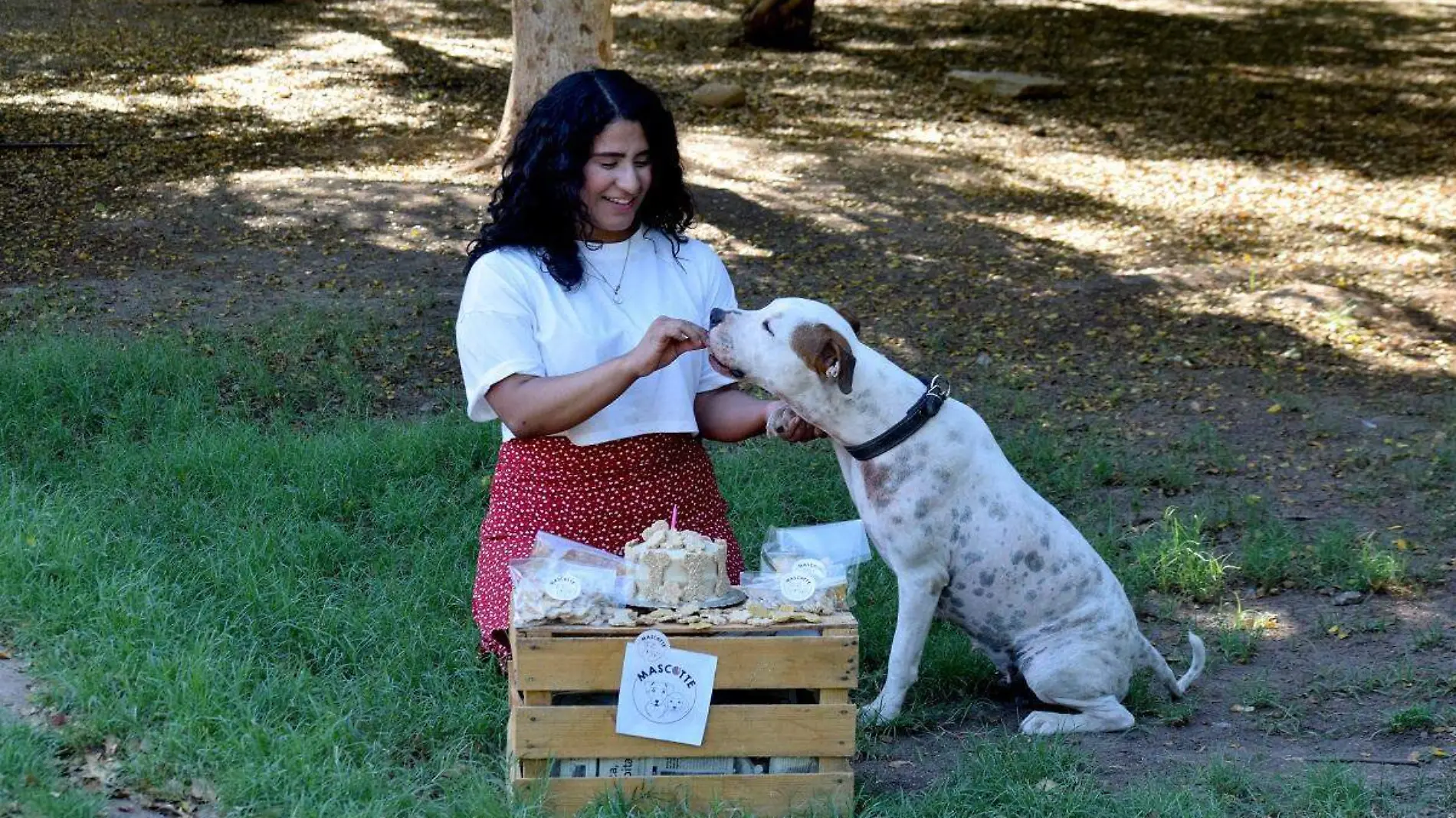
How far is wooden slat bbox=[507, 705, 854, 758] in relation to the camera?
3.35 m

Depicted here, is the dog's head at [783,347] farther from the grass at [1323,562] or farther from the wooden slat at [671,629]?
the grass at [1323,562]

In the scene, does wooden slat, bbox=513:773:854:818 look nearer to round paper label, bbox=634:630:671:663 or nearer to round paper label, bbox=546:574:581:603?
round paper label, bbox=634:630:671:663

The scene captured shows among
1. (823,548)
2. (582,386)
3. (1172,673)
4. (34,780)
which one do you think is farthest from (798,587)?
(34,780)

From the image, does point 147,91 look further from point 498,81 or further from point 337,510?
point 337,510

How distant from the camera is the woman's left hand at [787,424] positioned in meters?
4.05

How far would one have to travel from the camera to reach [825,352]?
12.5ft

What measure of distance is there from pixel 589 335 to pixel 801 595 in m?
1.04

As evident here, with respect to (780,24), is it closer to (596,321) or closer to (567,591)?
(596,321)

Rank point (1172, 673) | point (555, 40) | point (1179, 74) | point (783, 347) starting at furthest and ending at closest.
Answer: point (1179, 74) < point (555, 40) < point (1172, 673) < point (783, 347)

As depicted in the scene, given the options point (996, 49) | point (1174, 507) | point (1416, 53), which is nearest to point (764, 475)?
point (1174, 507)

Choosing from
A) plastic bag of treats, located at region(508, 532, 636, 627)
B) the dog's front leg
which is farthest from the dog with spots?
plastic bag of treats, located at region(508, 532, 636, 627)

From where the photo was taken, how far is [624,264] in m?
4.18

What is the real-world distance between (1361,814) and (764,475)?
118 inches

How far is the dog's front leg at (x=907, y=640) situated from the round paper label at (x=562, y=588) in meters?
1.14
